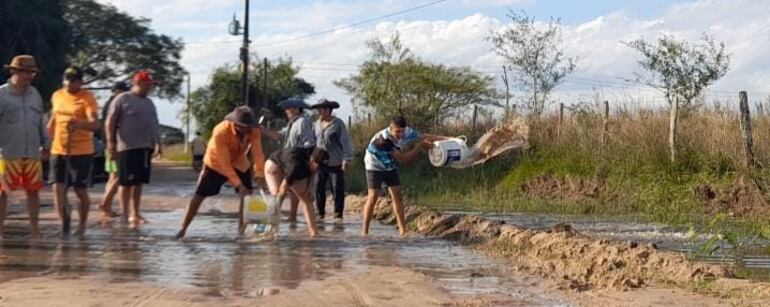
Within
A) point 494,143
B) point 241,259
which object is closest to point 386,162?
point 241,259

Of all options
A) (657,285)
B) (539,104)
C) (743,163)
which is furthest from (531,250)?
(539,104)

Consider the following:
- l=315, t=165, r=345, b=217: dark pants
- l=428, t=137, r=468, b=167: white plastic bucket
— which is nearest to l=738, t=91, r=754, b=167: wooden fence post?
l=428, t=137, r=468, b=167: white plastic bucket

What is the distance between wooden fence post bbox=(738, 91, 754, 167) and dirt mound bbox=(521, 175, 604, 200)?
2.60 meters

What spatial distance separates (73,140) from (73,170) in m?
0.31

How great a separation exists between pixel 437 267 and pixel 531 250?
1.50m

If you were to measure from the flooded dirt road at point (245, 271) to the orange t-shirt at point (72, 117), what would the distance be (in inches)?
34.4

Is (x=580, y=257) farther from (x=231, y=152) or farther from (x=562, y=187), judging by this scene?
(x=562, y=187)

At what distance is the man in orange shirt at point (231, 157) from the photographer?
36.0ft

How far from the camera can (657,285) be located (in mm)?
8203

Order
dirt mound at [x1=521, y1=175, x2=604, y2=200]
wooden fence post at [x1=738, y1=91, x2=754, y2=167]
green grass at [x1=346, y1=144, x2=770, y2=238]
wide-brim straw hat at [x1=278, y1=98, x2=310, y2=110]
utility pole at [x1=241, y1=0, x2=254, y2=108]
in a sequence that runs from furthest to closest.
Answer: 1. utility pole at [x1=241, y1=0, x2=254, y2=108]
2. dirt mound at [x1=521, y1=175, x2=604, y2=200]
3. wooden fence post at [x1=738, y1=91, x2=754, y2=167]
4. green grass at [x1=346, y1=144, x2=770, y2=238]
5. wide-brim straw hat at [x1=278, y1=98, x2=310, y2=110]

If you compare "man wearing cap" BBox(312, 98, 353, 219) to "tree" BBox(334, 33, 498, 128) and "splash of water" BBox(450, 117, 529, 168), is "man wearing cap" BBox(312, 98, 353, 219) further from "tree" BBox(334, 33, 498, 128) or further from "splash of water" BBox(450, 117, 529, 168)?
"tree" BBox(334, 33, 498, 128)

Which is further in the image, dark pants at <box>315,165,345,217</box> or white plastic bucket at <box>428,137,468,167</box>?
dark pants at <box>315,165,345,217</box>

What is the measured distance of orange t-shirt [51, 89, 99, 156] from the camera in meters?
11.1

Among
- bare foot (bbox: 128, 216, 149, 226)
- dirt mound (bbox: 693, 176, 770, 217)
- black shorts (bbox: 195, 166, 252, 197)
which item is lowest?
bare foot (bbox: 128, 216, 149, 226)
